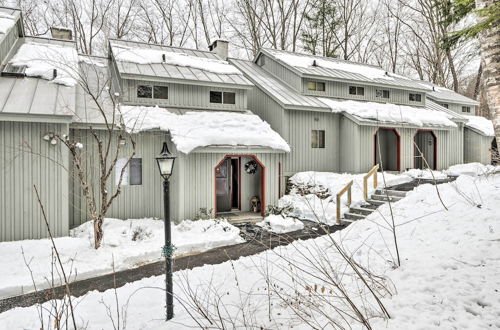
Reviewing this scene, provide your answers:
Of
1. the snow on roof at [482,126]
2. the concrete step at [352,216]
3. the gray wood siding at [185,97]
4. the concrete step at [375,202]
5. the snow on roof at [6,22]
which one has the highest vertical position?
the snow on roof at [6,22]

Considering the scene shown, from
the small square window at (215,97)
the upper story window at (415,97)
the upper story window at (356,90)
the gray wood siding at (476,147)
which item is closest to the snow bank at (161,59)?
the small square window at (215,97)

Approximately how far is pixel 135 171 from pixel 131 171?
0.45 ft

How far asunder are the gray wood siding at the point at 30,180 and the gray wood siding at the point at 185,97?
138 inches

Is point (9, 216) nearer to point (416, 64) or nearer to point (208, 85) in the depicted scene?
point (208, 85)

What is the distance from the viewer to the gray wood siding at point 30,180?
816cm

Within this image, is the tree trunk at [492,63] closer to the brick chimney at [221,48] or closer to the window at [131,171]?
the window at [131,171]

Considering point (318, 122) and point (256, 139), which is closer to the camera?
point (256, 139)

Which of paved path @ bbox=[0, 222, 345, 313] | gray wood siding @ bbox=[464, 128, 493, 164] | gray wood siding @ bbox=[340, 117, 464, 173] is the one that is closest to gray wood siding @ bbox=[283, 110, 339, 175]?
gray wood siding @ bbox=[340, 117, 464, 173]

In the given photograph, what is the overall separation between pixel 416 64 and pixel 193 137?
90.8ft

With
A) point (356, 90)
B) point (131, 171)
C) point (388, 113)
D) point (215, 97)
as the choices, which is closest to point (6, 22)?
point (131, 171)

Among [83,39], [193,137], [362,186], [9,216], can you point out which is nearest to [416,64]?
[362,186]

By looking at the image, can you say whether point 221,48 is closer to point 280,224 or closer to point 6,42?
point 6,42

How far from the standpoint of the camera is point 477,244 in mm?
4449

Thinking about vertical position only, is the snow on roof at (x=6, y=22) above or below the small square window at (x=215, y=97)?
above
